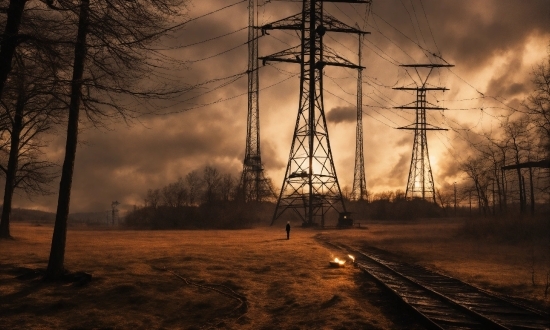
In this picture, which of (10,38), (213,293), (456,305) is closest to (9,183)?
(213,293)

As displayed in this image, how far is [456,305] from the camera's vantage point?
1085 centimetres

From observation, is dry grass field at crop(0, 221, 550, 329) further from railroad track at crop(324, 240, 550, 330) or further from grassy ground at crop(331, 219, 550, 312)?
railroad track at crop(324, 240, 550, 330)

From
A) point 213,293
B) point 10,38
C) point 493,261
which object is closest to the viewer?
point 10,38

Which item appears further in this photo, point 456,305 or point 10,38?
point 456,305

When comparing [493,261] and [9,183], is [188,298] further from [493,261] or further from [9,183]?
[9,183]

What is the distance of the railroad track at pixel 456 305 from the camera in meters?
9.28

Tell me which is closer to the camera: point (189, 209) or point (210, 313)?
point (210, 313)

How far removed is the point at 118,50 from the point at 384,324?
748 centimetres

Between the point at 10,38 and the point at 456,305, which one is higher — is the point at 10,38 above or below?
above

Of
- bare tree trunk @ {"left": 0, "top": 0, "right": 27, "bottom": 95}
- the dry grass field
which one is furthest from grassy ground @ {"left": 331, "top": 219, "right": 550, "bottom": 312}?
bare tree trunk @ {"left": 0, "top": 0, "right": 27, "bottom": 95}

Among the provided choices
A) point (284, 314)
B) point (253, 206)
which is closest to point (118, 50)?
point (284, 314)

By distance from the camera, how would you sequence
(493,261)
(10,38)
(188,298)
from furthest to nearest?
(493,261) < (188,298) < (10,38)

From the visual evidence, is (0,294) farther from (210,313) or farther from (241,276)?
(241,276)

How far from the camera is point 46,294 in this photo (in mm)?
11938
